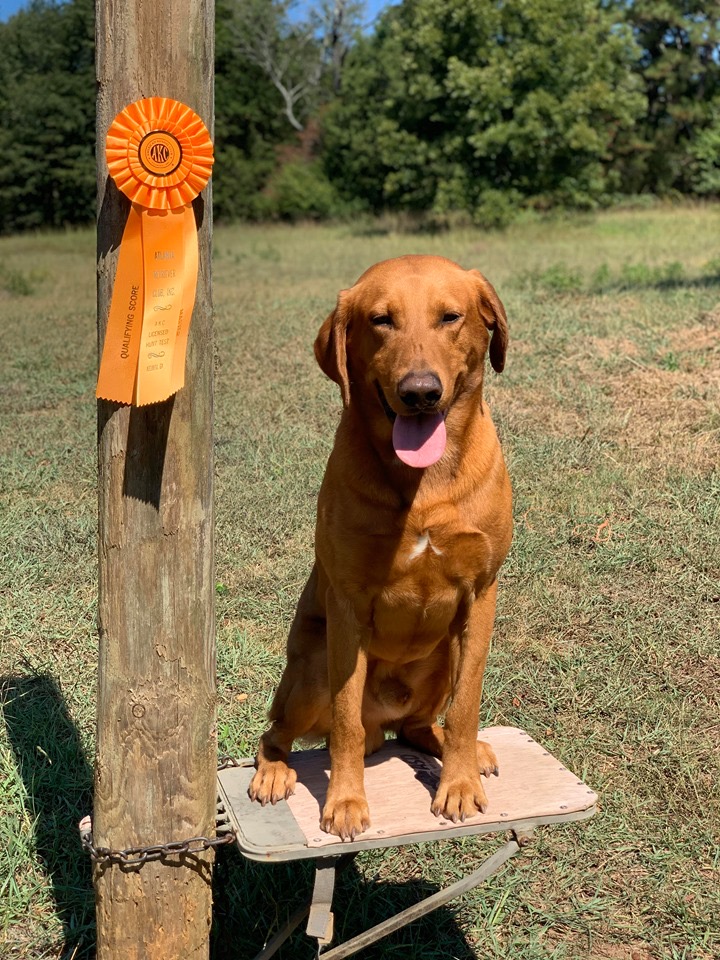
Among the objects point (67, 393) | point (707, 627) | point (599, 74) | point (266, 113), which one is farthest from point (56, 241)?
point (266, 113)

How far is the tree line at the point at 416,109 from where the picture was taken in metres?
11.0

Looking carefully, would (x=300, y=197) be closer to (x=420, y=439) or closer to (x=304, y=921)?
(x=304, y=921)

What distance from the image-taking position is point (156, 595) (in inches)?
93.4

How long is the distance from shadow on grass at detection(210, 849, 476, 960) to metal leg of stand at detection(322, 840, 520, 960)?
56cm

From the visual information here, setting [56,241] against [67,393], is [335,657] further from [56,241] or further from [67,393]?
[56,241]

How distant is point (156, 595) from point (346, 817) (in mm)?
733

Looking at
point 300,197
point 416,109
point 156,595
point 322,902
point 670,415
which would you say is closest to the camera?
point 156,595

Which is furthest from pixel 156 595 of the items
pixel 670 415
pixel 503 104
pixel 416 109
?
pixel 416 109

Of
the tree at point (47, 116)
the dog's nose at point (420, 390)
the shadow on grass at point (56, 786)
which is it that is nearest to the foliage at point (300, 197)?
the tree at point (47, 116)

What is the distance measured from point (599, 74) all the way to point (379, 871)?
2166 centimetres

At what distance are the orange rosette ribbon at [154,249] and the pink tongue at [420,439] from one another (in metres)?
0.55

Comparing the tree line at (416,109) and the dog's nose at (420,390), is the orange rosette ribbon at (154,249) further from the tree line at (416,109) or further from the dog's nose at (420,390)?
the tree line at (416,109)

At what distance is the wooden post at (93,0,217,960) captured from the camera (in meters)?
2.18

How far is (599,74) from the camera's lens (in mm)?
21828
